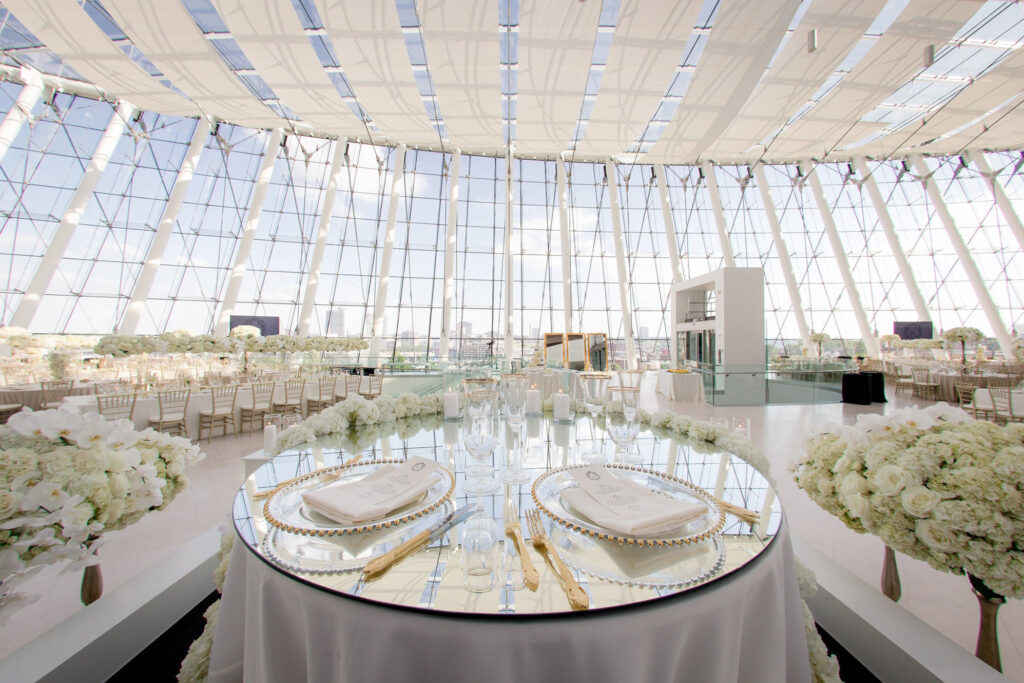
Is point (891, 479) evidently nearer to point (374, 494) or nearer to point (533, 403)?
point (374, 494)

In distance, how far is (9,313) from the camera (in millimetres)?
11695

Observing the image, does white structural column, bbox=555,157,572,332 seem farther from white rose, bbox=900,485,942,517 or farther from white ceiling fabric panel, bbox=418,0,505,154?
white rose, bbox=900,485,942,517

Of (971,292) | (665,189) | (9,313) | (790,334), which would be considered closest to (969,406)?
(790,334)

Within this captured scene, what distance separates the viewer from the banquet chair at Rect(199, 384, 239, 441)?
6.02m

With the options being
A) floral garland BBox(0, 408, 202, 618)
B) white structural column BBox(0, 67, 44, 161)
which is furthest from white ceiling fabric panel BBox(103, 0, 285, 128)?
floral garland BBox(0, 408, 202, 618)

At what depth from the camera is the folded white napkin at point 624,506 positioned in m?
0.94

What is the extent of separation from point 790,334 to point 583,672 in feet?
62.1

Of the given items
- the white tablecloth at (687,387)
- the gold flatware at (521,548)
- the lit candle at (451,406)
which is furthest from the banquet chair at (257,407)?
the white tablecloth at (687,387)

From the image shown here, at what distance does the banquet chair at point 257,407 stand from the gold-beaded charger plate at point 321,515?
6067mm

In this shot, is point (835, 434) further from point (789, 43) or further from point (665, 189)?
point (665, 189)

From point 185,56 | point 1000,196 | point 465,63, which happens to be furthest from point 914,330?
point 185,56

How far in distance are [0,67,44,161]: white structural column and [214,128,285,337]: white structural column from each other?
18.0ft

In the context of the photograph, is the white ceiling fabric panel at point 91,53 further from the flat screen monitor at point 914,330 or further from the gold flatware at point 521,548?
the flat screen monitor at point 914,330

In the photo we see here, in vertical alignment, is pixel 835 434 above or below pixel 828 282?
below
